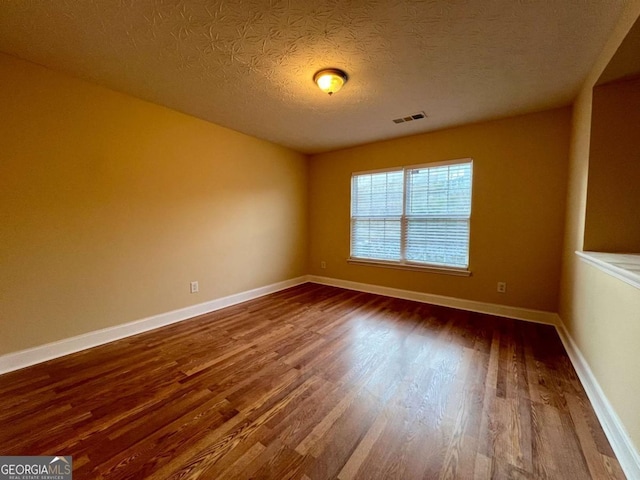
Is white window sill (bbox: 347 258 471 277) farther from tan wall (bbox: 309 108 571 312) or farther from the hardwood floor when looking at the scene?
the hardwood floor

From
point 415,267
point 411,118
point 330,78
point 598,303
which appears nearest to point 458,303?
point 415,267

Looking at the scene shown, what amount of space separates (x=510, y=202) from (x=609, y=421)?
2.37 meters

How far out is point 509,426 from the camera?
150 cm

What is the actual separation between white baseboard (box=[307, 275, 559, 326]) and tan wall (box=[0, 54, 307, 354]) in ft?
6.12

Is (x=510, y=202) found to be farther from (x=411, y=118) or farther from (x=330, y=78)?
(x=330, y=78)

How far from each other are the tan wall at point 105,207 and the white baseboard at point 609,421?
3662mm

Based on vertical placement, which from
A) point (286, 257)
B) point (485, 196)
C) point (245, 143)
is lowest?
point (286, 257)

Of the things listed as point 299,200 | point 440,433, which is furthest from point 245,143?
point 440,433

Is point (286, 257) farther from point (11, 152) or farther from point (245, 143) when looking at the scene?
point (11, 152)

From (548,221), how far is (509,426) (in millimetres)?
2481

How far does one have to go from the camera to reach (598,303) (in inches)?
69.8

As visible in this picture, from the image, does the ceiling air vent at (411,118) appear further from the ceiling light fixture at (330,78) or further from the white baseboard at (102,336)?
the white baseboard at (102,336)

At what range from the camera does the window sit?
349 cm

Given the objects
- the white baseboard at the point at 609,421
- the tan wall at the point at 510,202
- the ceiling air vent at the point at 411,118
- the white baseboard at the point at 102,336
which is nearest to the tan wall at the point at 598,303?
the white baseboard at the point at 609,421
